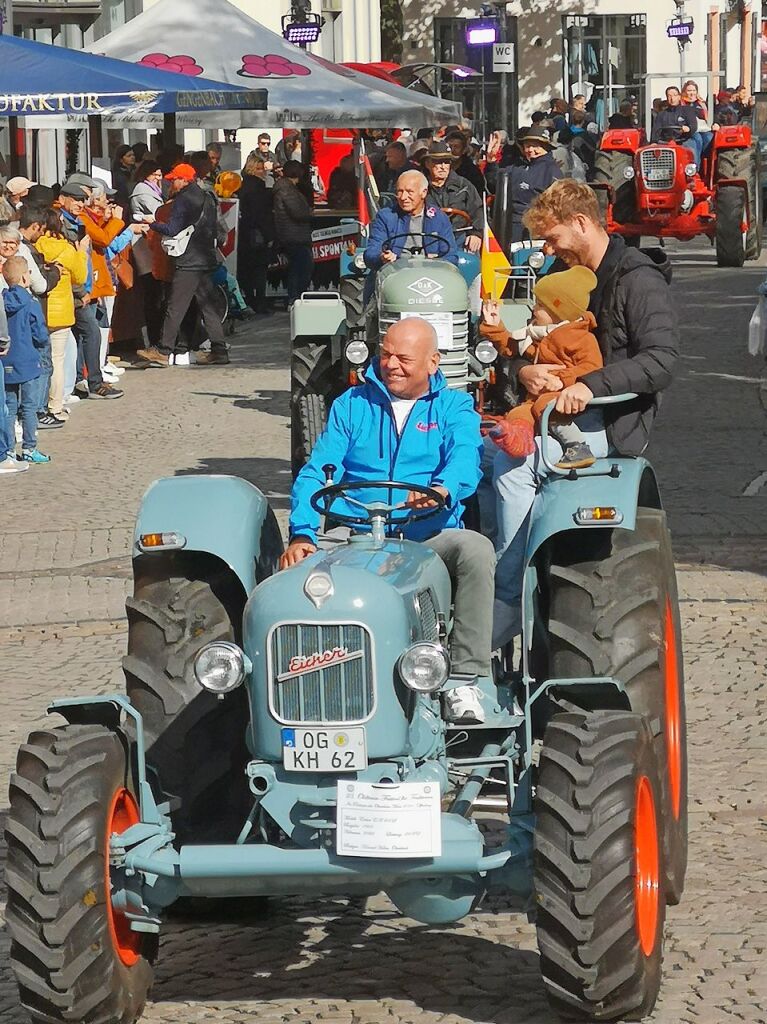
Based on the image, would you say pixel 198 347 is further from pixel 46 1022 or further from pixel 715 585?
pixel 46 1022

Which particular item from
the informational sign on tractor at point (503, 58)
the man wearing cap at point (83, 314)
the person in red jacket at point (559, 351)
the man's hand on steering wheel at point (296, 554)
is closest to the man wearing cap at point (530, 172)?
the man wearing cap at point (83, 314)

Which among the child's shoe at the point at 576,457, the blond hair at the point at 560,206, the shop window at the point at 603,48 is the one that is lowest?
the child's shoe at the point at 576,457

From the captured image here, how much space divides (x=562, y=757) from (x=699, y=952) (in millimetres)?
992

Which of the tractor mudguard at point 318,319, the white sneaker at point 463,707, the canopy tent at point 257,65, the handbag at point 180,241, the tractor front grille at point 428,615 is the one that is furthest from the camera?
the canopy tent at point 257,65

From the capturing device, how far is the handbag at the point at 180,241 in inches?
795

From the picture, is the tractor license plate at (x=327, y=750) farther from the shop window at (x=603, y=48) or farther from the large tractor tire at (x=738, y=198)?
the shop window at (x=603, y=48)

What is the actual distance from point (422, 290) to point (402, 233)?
2106 millimetres

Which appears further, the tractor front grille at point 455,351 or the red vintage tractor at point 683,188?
the red vintage tractor at point 683,188

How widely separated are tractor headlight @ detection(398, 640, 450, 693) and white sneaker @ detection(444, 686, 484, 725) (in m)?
0.51

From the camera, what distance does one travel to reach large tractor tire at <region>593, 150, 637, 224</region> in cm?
2667

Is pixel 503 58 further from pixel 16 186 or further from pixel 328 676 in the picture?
pixel 328 676

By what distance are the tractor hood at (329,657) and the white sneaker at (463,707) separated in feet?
1.40

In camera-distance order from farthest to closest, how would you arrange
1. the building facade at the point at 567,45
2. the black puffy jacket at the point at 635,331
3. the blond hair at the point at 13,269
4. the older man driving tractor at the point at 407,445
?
the building facade at the point at 567,45 < the blond hair at the point at 13,269 < the black puffy jacket at the point at 635,331 < the older man driving tractor at the point at 407,445

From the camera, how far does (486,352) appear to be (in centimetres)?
1142
